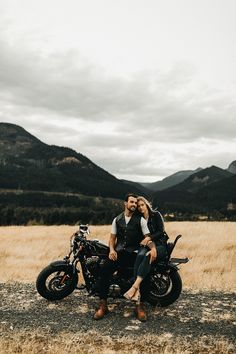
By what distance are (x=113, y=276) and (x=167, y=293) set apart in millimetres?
1253

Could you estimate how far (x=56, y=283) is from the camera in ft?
28.1

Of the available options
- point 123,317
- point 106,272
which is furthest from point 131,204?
point 123,317

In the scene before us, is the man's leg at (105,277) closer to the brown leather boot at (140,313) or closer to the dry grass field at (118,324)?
the dry grass field at (118,324)

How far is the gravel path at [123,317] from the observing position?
675 centimetres

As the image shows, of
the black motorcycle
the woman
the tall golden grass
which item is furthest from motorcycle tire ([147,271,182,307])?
the tall golden grass

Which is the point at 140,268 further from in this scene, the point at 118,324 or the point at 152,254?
the point at 118,324

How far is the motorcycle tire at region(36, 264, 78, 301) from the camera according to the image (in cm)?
843

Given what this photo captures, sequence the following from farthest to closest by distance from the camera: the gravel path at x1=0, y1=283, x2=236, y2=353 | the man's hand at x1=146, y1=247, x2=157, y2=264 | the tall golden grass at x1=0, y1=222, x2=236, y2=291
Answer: the tall golden grass at x1=0, y1=222, x2=236, y2=291, the man's hand at x1=146, y1=247, x2=157, y2=264, the gravel path at x1=0, y1=283, x2=236, y2=353

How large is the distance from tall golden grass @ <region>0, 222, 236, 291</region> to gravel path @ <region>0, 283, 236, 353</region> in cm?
207

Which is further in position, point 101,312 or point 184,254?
point 184,254

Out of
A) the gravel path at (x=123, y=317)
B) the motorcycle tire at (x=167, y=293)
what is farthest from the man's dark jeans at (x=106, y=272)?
the motorcycle tire at (x=167, y=293)

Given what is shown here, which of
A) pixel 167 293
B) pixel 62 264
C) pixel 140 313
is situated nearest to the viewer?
pixel 140 313

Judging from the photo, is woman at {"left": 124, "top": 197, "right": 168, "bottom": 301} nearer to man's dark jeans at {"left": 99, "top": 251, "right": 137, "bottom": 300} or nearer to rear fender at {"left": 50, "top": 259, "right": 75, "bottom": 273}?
man's dark jeans at {"left": 99, "top": 251, "right": 137, "bottom": 300}

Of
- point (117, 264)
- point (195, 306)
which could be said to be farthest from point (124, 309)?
point (195, 306)
